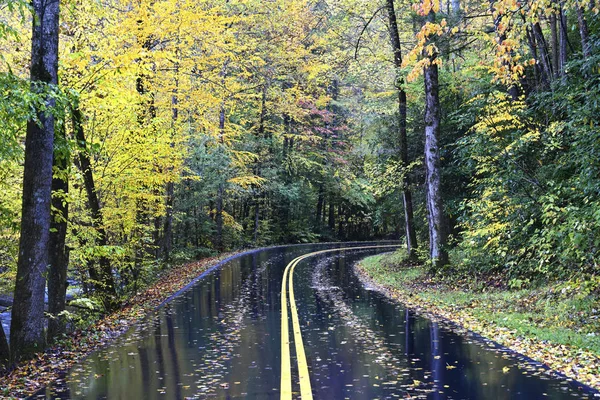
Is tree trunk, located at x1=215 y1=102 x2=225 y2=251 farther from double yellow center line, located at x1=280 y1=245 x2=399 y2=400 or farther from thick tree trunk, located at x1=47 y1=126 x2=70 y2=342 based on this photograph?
thick tree trunk, located at x1=47 y1=126 x2=70 y2=342

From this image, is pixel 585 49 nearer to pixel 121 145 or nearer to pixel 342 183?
pixel 121 145

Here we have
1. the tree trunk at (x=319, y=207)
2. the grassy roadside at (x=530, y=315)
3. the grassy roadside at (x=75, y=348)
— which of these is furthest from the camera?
the tree trunk at (x=319, y=207)

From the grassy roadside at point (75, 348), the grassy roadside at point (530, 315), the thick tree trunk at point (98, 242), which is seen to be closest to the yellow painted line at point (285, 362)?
the grassy roadside at point (75, 348)

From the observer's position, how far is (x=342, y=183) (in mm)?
48219

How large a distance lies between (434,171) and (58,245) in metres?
12.0

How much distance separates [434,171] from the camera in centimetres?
1842

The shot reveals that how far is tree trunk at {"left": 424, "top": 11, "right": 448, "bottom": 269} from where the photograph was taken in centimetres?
1819

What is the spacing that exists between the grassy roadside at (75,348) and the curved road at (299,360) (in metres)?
0.31

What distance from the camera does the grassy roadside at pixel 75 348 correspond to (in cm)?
737

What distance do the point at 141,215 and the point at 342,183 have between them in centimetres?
3178

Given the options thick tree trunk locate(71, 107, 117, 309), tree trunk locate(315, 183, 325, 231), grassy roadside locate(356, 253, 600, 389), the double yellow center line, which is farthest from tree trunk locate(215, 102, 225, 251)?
tree trunk locate(315, 183, 325, 231)

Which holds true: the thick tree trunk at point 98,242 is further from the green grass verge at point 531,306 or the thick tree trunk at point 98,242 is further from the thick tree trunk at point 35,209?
the green grass verge at point 531,306

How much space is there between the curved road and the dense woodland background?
7.29 feet

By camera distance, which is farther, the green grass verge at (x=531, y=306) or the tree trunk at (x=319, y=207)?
the tree trunk at (x=319, y=207)
